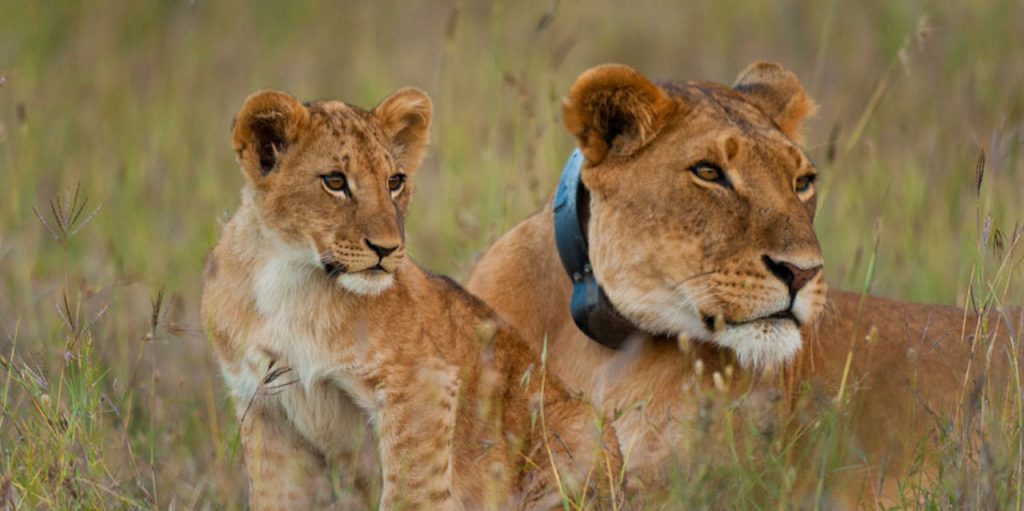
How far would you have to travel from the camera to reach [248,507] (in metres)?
4.24

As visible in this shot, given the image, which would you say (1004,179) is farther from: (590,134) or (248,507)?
(248,507)

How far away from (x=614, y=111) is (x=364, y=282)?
0.75m

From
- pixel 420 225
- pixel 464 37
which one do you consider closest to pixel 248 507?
pixel 420 225

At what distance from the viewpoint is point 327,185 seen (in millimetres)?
3781

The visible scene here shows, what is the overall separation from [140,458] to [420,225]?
314 centimetres

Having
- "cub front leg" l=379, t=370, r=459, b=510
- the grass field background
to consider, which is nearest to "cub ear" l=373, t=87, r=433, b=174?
"cub front leg" l=379, t=370, r=459, b=510

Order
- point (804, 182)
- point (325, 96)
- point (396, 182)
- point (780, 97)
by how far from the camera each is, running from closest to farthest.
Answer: point (396, 182)
point (804, 182)
point (780, 97)
point (325, 96)

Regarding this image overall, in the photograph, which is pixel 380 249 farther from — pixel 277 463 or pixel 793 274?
pixel 793 274

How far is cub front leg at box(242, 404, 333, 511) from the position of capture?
12.8 feet

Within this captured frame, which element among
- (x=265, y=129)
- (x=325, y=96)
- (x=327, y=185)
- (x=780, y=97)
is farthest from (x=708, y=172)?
(x=325, y=96)

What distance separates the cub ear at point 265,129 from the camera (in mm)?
3834

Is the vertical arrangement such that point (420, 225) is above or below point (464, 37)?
below

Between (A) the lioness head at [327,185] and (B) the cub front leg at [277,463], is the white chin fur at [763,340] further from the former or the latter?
(B) the cub front leg at [277,463]

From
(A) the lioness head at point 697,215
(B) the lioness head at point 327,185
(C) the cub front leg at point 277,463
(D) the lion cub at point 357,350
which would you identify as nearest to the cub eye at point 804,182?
(A) the lioness head at point 697,215
